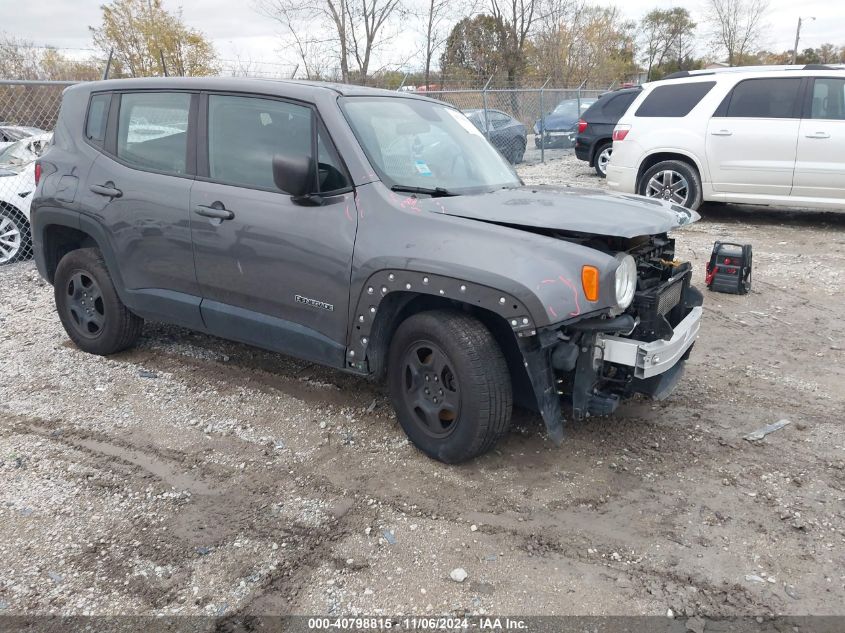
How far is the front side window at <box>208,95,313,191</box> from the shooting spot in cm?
387

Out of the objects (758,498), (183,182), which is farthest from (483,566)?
(183,182)

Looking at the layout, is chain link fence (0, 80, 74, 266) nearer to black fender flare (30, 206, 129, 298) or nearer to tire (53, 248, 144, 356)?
black fender flare (30, 206, 129, 298)

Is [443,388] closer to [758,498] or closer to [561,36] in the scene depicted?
[758,498]

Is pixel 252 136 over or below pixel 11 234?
over

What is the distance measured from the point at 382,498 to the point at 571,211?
5.49ft

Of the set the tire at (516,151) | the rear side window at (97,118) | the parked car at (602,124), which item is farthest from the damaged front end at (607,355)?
the tire at (516,151)

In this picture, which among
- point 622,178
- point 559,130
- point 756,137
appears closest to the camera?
point 756,137

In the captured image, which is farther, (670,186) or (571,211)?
(670,186)

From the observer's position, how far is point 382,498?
131 inches

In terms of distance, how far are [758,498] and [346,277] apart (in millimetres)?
2282

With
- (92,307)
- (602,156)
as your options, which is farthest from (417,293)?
(602,156)

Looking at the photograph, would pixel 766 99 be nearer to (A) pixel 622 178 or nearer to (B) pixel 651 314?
(A) pixel 622 178

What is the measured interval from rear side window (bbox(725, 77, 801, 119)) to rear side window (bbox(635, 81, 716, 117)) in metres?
0.42

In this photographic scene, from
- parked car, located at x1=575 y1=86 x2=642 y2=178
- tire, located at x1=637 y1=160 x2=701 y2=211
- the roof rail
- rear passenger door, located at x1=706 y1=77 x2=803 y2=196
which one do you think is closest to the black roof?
tire, located at x1=637 y1=160 x2=701 y2=211
